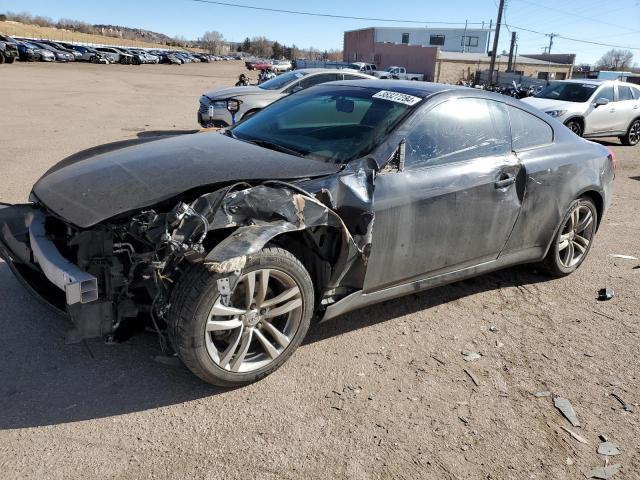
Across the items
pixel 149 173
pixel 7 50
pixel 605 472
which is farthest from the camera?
pixel 7 50

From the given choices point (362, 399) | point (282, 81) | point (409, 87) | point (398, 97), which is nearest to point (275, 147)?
point (398, 97)

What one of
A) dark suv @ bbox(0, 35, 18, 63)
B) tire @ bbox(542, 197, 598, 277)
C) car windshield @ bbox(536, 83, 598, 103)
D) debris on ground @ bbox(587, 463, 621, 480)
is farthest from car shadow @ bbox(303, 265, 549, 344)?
dark suv @ bbox(0, 35, 18, 63)

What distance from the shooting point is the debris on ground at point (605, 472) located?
256 centimetres

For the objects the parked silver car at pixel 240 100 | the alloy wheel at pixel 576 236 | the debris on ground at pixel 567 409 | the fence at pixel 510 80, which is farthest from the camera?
the fence at pixel 510 80

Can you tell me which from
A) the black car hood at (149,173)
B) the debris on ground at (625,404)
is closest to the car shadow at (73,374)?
the black car hood at (149,173)

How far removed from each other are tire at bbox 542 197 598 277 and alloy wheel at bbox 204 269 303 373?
2.65 m

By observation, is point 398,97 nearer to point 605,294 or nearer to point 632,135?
point 605,294

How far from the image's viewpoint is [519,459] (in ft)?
8.63

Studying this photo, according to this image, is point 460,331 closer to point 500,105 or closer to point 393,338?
point 393,338

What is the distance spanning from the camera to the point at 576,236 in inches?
191

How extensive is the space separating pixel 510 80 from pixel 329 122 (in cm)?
4054

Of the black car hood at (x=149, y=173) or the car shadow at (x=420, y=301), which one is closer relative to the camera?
the black car hood at (x=149, y=173)

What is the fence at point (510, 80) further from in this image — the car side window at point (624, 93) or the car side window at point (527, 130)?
the car side window at point (527, 130)

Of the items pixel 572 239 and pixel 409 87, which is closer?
pixel 409 87
